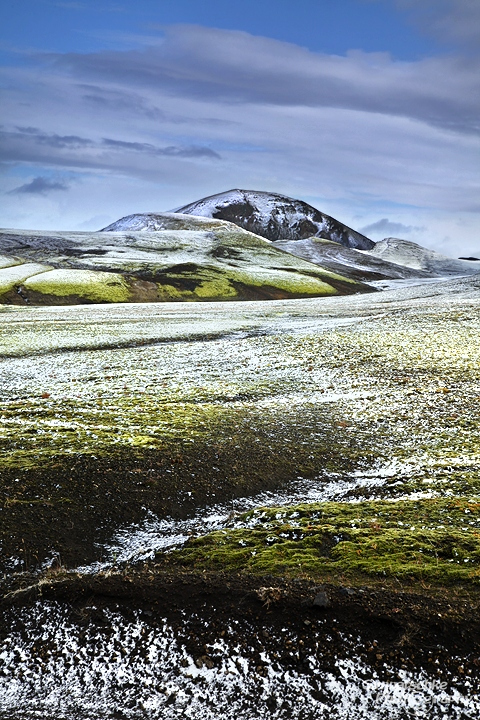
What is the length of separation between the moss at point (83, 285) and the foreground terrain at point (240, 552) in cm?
9554

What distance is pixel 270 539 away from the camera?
12422 mm

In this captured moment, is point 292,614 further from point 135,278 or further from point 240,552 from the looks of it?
point 135,278

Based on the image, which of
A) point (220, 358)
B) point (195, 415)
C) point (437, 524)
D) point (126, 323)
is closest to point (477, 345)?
point (220, 358)

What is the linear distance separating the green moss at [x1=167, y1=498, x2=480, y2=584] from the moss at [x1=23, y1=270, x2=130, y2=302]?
11091 centimetres

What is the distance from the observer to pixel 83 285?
125m

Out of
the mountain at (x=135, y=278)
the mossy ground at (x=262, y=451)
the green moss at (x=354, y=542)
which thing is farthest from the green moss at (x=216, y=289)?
the green moss at (x=354, y=542)

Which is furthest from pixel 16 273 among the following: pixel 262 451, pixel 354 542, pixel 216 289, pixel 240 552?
pixel 354 542

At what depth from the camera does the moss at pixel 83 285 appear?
118 meters

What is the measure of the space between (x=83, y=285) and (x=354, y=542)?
4815 inches

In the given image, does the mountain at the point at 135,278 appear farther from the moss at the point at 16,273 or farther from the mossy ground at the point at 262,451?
the mossy ground at the point at 262,451

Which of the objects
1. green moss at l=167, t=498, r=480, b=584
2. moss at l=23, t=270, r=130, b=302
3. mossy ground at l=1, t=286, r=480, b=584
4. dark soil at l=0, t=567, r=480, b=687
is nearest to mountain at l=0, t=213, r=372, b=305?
moss at l=23, t=270, r=130, b=302

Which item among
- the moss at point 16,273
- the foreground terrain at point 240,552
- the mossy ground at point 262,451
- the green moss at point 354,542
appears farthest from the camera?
the moss at point 16,273

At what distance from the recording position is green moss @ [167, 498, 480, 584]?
10.8 metres

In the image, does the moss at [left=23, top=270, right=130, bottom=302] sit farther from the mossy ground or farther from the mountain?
the mossy ground
